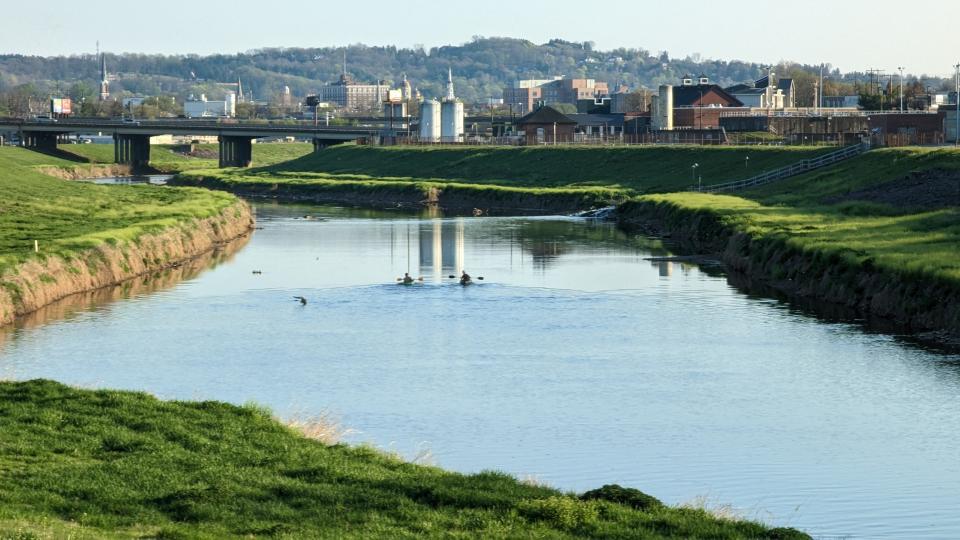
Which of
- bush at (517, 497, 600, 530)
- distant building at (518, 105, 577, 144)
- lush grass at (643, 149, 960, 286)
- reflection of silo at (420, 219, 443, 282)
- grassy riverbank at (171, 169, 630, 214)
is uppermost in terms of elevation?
distant building at (518, 105, 577, 144)

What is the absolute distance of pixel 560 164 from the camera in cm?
14338

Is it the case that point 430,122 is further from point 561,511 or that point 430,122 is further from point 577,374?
point 561,511

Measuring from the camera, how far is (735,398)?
4022 cm

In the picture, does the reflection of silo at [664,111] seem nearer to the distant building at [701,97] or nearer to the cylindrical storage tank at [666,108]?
the cylindrical storage tank at [666,108]

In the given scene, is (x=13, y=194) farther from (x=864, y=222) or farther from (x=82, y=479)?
(x=82, y=479)

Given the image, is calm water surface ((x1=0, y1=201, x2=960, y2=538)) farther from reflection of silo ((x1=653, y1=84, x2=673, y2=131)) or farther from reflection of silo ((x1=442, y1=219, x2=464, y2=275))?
reflection of silo ((x1=653, y1=84, x2=673, y2=131))

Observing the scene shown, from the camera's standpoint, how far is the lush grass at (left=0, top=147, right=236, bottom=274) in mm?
65938

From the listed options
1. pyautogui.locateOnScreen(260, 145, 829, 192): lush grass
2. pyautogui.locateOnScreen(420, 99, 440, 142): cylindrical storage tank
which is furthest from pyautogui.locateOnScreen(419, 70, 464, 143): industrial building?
pyautogui.locateOnScreen(260, 145, 829, 192): lush grass

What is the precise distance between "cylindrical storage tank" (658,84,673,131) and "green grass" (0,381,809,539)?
139 metres

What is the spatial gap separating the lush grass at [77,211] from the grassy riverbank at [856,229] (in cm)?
2884

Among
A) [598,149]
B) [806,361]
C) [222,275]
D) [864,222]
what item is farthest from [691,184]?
[806,361]

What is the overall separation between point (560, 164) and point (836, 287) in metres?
84.9

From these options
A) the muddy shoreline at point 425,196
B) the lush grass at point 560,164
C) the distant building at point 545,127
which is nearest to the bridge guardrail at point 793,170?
the lush grass at point 560,164

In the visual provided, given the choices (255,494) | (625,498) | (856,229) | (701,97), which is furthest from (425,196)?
(255,494)
